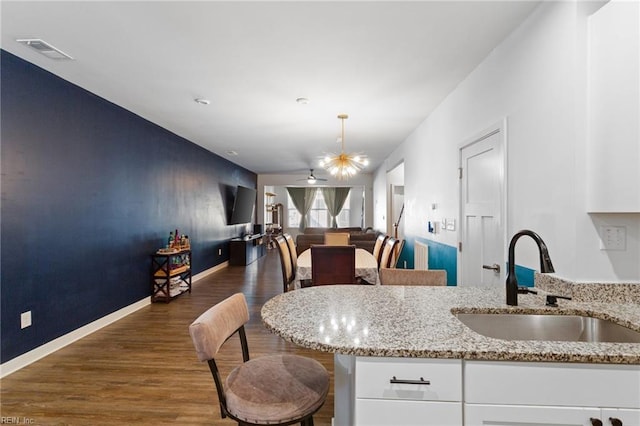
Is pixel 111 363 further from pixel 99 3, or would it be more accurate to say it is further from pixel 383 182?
pixel 383 182

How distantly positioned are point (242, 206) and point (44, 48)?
5.75 m

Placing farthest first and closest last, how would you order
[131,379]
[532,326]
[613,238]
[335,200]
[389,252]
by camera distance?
1. [335,200]
2. [389,252]
3. [131,379]
4. [613,238]
5. [532,326]

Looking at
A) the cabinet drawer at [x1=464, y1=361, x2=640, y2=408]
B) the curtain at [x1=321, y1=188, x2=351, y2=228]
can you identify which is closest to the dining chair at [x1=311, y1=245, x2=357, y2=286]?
the cabinet drawer at [x1=464, y1=361, x2=640, y2=408]

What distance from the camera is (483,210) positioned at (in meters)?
2.57

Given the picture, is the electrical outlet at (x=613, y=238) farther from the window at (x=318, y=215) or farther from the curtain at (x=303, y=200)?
the curtain at (x=303, y=200)

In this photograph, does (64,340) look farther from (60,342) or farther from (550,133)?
(550,133)

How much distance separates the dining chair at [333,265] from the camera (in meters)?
3.12

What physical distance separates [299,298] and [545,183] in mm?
1588

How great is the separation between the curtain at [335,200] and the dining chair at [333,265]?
973 centimetres

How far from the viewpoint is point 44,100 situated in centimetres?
278

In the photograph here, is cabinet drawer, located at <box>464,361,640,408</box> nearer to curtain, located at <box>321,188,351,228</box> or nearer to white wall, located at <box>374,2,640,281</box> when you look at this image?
white wall, located at <box>374,2,640,281</box>

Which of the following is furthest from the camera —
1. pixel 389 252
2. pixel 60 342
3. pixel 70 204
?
pixel 389 252

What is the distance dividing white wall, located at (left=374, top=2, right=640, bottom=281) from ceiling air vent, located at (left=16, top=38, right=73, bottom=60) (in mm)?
3457

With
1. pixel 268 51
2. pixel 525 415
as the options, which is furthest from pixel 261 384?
pixel 268 51
